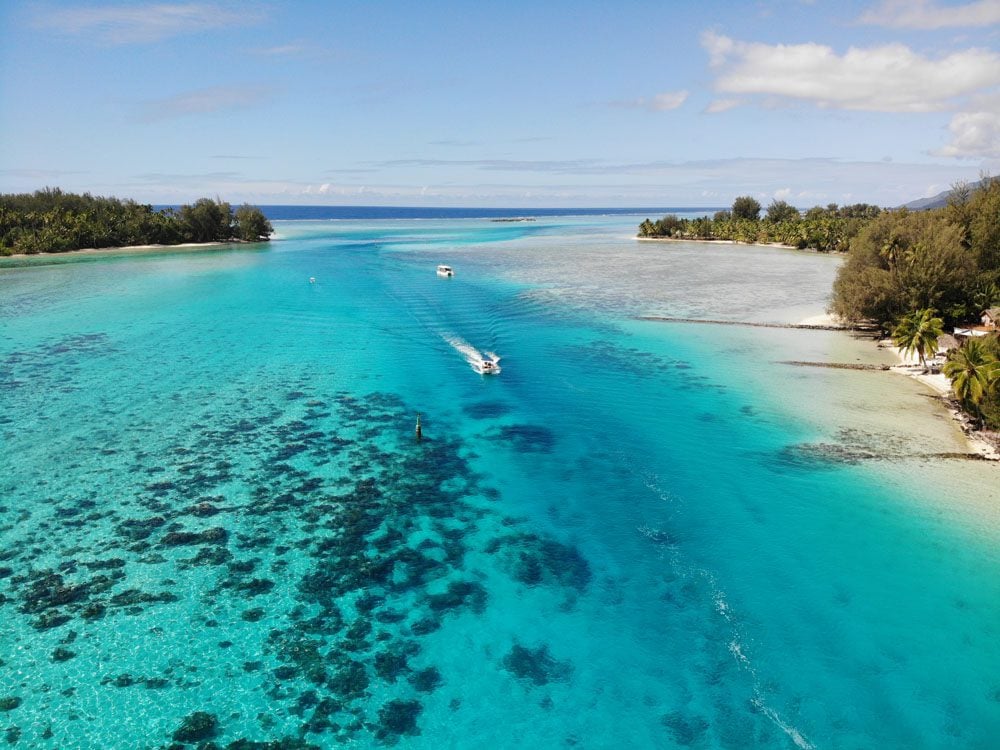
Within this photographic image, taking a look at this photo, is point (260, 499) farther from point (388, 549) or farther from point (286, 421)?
point (286, 421)

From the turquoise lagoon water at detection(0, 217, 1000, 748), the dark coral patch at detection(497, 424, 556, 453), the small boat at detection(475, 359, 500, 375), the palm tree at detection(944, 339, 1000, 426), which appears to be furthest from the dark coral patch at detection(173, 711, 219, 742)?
the palm tree at detection(944, 339, 1000, 426)

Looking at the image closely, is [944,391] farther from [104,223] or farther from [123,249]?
[104,223]

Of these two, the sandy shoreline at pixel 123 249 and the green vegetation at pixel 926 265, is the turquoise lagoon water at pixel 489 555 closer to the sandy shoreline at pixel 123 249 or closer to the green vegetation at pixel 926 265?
the green vegetation at pixel 926 265

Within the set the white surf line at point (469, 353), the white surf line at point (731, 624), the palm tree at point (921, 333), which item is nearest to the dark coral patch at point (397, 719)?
the white surf line at point (731, 624)

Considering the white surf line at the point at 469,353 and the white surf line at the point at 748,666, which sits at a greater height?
the white surf line at the point at 469,353

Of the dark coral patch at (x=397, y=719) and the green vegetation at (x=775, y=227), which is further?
the green vegetation at (x=775, y=227)

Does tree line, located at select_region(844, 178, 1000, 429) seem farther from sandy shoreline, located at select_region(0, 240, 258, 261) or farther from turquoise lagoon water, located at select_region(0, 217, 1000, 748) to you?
sandy shoreline, located at select_region(0, 240, 258, 261)

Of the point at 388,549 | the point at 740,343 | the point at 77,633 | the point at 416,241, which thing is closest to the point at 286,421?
the point at 388,549

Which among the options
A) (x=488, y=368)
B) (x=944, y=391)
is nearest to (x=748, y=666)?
(x=488, y=368)
